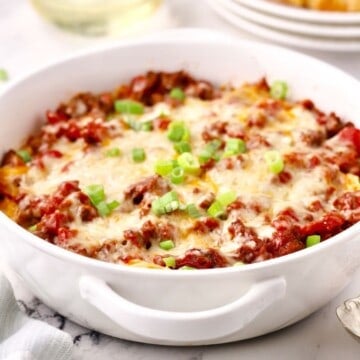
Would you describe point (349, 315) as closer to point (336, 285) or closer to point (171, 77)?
point (336, 285)

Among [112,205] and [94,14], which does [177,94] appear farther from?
A: [94,14]

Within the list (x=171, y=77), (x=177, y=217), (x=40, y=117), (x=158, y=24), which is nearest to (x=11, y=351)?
(x=177, y=217)

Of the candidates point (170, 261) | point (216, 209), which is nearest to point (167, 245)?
point (170, 261)

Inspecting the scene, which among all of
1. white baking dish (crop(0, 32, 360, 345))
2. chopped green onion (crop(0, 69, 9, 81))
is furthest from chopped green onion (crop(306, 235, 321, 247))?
chopped green onion (crop(0, 69, 9, 81))

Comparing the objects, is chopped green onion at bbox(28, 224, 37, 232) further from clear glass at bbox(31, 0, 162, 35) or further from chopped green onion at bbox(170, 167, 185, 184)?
clear glass at bbox(31, 0, 162, 35)

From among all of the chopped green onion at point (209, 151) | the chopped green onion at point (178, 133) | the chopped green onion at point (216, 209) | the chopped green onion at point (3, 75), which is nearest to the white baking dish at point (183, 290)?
the chopped green onion at point (216, 209)

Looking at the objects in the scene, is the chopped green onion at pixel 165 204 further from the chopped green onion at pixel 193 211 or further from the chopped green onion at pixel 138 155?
the chopped green onion at pixel 138 155
